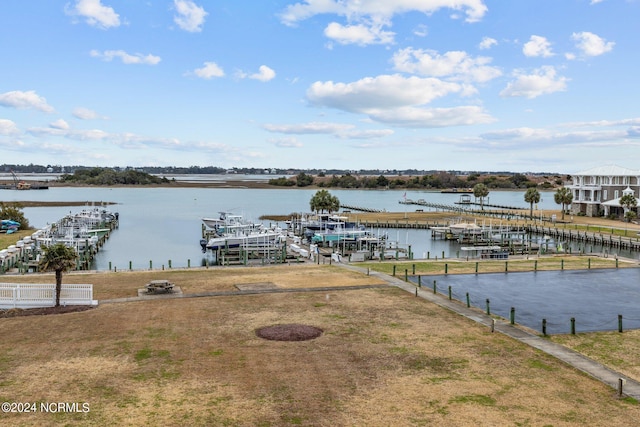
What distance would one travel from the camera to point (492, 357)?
2256cm

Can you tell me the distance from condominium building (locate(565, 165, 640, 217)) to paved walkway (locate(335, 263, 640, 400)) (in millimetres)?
83486

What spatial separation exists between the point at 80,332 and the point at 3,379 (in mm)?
6210

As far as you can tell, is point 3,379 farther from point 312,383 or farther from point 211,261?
point 211,261

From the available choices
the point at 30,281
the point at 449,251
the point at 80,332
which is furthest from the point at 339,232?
the point at 80,332

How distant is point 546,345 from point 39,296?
2619cm

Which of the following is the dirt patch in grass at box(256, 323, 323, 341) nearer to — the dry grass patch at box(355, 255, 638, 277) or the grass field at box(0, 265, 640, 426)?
the grass field at box(0, 265, 640, 426)

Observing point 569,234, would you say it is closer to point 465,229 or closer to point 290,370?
point 465,229

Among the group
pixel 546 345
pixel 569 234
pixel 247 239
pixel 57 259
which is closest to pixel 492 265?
pixel 546 345

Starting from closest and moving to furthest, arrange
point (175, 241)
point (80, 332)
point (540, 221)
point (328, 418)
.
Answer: point (328, 418)
point (80, 332)
point (175, 241)
point (540, 221)

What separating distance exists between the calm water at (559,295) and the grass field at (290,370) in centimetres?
327

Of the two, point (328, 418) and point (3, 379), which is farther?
point (3, 379)

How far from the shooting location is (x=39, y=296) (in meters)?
30.0

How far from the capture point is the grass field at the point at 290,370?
55.1 feet

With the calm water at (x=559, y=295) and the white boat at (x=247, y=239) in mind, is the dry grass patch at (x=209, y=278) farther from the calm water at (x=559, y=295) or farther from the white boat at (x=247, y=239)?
the white boat at (x=247, y=239)
